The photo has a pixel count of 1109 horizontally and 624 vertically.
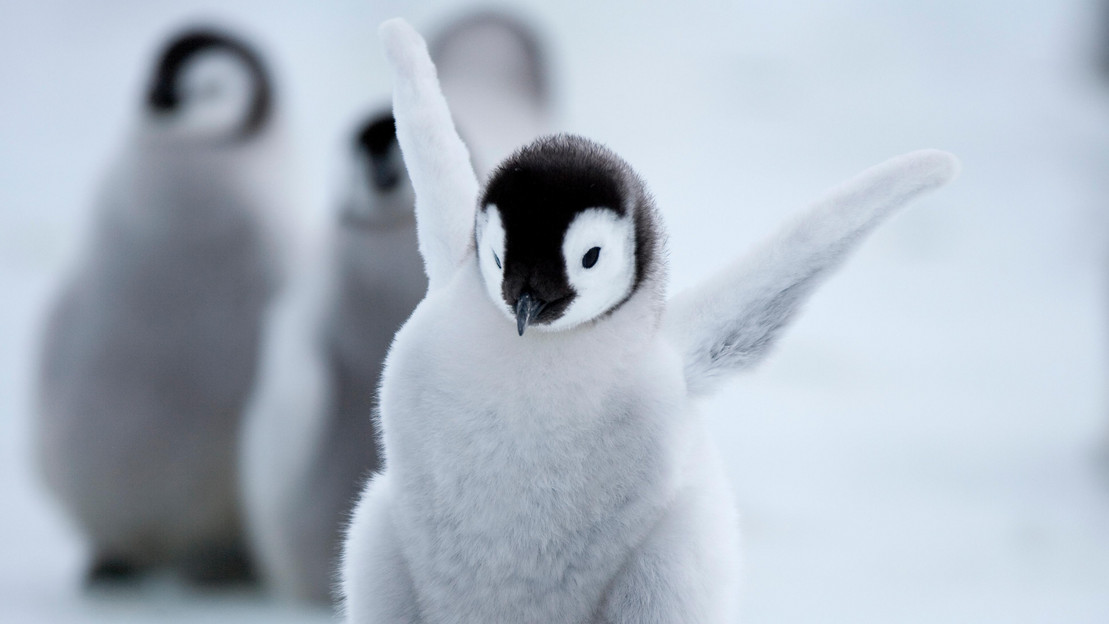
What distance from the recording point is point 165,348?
766 mm

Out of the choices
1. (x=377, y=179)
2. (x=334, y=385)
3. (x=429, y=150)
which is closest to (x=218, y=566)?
(x=334, y=385)

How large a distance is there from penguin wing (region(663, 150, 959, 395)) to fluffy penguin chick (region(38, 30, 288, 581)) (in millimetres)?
486

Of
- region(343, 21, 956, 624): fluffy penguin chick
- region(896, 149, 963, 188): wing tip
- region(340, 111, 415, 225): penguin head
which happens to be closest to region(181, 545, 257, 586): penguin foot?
region(340, 111, 415, 225): penguin head

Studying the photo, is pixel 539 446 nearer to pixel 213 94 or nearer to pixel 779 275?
pixel 779 275

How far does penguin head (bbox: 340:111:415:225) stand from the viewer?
0.65 meters

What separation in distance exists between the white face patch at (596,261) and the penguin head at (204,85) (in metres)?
0.55

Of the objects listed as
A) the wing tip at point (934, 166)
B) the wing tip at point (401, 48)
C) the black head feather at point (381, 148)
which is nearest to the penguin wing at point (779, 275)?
the wing tip at point (934, 166)

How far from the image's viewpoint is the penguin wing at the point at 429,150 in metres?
0.36

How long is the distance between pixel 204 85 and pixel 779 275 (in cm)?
58

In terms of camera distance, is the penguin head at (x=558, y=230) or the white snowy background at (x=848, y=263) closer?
the penguin head at (x=558, y=230)

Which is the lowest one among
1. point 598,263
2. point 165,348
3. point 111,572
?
point 111,572

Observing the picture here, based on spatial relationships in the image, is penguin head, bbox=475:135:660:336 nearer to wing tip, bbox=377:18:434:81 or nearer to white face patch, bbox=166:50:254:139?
wing tip, bbox=377:18:434:81

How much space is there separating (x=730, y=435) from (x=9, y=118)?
129cm

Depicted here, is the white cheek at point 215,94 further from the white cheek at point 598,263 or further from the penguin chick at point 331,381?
the white cheek at point 598,263
